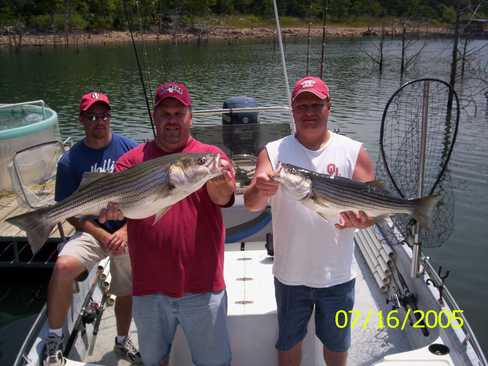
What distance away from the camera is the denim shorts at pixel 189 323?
3.25 metres

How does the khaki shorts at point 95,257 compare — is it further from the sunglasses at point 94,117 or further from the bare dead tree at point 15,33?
the bare dead tree at point 15,33

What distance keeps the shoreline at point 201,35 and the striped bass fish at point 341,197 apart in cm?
6932

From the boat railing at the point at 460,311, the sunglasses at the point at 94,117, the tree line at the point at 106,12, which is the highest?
the tree line at the point at 106,12

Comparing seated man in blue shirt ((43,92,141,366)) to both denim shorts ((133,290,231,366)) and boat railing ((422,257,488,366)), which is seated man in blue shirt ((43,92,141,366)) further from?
boat railing ((422,257,488,366))

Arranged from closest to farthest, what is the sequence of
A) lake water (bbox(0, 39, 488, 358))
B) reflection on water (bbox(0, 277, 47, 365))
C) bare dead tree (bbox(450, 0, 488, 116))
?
reflection on water (bbox(0, 277, 47, 365)) → lake water (bbox(0, 39, 488, 358)) → bare dead tree (bbox(450, 0, 488, 116))

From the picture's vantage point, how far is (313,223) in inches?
130

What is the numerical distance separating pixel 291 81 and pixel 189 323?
31.8 m

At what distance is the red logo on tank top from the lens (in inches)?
130

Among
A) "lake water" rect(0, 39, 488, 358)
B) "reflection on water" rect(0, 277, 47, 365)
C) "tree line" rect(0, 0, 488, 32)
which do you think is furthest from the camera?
"tree line" rect(0, 0, 488, 32)

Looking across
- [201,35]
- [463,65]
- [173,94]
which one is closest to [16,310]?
[173,94]

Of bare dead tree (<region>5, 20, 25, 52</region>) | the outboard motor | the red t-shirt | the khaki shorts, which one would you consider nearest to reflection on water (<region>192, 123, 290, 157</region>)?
the outboard motor

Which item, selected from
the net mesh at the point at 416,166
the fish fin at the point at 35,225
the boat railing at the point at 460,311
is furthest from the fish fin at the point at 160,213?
the boat railing at the point at 460,311

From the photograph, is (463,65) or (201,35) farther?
(201,35)

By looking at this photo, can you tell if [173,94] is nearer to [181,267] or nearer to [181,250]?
[181,250]
